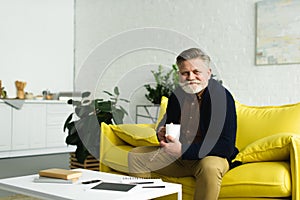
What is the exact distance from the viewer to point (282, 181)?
2.11 metres

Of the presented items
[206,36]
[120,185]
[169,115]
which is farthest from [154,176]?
[206,36]

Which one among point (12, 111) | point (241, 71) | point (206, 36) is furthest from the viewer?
point (12, 111)

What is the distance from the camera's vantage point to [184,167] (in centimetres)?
237

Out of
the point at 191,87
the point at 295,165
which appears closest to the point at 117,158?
the point at 191,87

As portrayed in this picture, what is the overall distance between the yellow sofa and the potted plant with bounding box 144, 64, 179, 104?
6.30 feet

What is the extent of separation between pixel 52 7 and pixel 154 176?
4.63 m

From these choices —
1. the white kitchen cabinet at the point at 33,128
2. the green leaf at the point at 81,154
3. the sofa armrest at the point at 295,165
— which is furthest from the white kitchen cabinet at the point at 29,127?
the sofa armrest at the point at 295,165

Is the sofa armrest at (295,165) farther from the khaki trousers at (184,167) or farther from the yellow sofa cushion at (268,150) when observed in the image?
the khaki trousers at (184,167)

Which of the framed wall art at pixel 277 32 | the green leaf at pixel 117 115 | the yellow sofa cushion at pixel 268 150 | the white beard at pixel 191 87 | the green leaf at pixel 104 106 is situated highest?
the framed wall art at pixel 277 32

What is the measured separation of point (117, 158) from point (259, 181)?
3.49 feet

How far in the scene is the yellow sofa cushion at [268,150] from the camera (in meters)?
2.28

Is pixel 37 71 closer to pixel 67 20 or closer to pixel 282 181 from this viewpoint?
pixel 67 20

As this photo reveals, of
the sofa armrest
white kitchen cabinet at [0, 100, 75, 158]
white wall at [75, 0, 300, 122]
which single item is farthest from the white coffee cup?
white kitchen cabinet at [0, 100, 75, 158]

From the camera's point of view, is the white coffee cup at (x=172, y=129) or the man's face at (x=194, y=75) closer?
the white coffee cup at (x=172, y=129)
